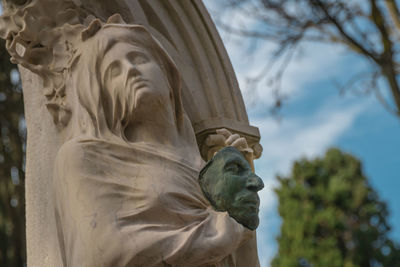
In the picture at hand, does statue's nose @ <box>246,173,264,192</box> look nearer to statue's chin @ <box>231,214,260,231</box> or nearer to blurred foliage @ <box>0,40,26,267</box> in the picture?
statue's chin @ <box>231,214,260,231</box>

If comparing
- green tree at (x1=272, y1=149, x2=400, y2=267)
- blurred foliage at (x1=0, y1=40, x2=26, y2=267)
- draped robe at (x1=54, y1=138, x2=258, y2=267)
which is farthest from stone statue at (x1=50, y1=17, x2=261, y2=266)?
green tree at (x1=272, y1=149, x2=400, y2=267)

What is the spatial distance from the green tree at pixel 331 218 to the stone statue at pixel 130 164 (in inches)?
643

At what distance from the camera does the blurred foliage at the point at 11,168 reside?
9.77 meters

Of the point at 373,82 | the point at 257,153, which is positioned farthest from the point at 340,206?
the point at 257,153

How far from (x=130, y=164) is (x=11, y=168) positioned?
24.5 ft

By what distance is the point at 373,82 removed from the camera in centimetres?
871

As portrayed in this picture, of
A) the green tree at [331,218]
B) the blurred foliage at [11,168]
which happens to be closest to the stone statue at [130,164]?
the blurred foliage at [11,168]

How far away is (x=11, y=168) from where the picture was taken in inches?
404

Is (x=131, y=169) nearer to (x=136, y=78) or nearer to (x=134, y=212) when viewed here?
(x=134, y=212)

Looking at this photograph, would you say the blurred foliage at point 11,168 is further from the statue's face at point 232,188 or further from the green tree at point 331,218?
the green tree at point 331,218

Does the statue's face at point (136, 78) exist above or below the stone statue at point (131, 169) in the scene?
above

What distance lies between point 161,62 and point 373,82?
5697mm

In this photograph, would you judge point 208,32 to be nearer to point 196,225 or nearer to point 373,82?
point 196,225

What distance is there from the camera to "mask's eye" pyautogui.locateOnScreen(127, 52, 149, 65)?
3389mm
